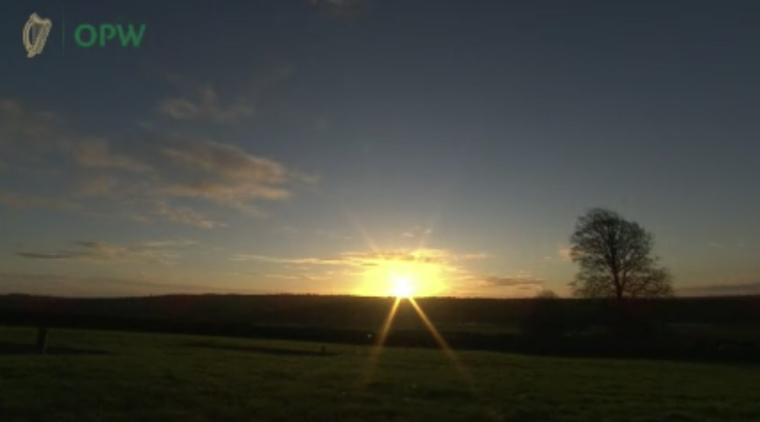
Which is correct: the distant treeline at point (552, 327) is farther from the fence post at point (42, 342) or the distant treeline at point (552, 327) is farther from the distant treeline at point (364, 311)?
the fence post at point (42, 342)

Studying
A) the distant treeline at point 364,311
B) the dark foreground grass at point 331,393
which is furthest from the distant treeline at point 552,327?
the dark foreground grass at point 331,393

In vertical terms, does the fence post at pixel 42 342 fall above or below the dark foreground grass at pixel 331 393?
above

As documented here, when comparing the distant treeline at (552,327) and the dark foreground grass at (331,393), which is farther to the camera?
the distant treeline at (552,327)

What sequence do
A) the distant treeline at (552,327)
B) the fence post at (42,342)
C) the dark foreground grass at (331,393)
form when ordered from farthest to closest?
1. the distant treeline at (552,327)
2. the fence post at (42,342)
3. the dark foreground grass at (331,393)

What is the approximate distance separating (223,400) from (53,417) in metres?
6.10

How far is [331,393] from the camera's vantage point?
1033 inches

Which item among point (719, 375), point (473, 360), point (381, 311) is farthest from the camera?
point (381, 311)

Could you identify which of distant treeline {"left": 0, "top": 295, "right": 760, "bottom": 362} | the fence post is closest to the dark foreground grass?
the fence post

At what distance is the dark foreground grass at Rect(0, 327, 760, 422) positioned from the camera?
68.2ft

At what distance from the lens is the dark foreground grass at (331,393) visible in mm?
20781

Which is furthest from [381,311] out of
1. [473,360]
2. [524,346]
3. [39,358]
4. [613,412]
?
[613,412]

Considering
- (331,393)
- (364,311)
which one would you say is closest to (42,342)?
(331,393)

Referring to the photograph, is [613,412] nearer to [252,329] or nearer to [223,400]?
[223,400]

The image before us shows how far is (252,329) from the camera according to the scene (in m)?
82.2
